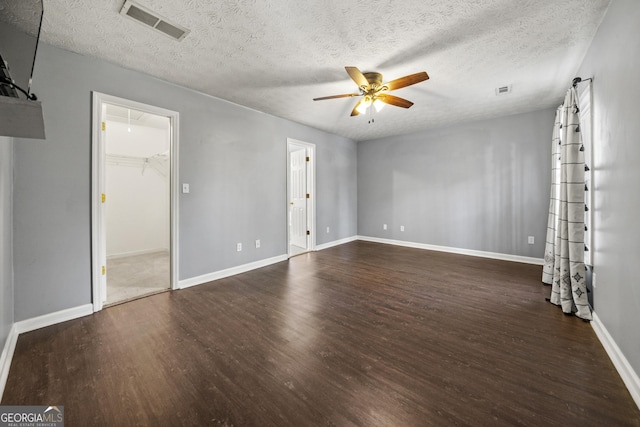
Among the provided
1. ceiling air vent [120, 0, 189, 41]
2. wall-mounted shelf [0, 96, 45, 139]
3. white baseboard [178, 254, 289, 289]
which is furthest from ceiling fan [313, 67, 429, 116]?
white baseboard [178, 254, 289, 289]

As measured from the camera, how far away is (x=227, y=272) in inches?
139

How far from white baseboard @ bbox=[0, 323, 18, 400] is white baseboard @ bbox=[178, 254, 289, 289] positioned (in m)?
1.29

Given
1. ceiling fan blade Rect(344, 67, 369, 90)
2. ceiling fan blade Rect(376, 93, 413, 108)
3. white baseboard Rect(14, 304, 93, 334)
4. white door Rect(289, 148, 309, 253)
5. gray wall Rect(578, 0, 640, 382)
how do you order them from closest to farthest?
gray wall Rect(578, 0, 640, 382)
white baseboard Rect(14, 304, 93, 334)
ceiling fan blade Rect(344, 67, 369, 90)
ceiling fan blade Rect(376, 93, 413, 108)
white door Rect(289, 148, 309, 253)

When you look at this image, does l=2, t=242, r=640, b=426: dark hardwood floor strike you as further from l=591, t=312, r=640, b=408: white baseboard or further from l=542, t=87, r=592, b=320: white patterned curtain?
l=542, t=87, r=592, b=320: white patterned curtain

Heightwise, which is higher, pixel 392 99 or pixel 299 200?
pixel 392 99

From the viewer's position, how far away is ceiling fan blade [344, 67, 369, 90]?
222 centimetres

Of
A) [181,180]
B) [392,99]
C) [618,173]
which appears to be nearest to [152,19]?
[181,180]

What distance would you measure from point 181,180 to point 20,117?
2.13 metres

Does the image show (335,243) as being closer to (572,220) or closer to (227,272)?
(227,272)

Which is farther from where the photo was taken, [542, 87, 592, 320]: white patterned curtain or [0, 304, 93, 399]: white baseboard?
[542, 87, 592, 320]: white patterned curtain

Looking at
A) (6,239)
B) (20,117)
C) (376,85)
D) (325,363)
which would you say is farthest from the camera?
(376,85)

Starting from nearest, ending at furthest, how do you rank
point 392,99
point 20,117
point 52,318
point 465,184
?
point 20,117
point 52,318
point 392,99
point 465,184

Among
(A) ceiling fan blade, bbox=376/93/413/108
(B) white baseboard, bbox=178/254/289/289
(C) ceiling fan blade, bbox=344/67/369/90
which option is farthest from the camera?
(B) white baseboard, bbox=178/254/289/289

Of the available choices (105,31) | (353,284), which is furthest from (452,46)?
(105,31)
